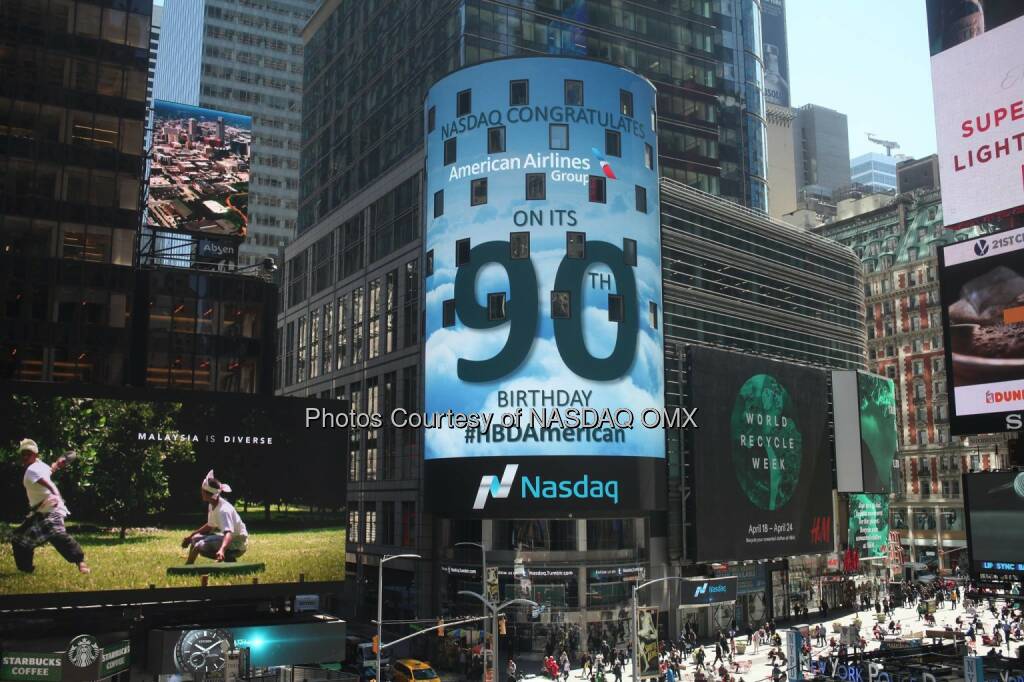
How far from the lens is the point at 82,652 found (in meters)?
39.1

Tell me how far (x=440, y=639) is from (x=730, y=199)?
50112 millimetres

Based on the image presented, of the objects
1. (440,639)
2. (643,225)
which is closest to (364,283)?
(643,225)

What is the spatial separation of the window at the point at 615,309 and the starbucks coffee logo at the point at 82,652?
3588 cm

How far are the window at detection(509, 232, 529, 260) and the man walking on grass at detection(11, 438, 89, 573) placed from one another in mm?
29944

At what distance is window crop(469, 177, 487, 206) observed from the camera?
211ft

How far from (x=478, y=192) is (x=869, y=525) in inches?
1928

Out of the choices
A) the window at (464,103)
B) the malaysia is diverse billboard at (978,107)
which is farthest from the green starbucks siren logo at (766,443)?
the malaysia is diverse billboard at (978,107)

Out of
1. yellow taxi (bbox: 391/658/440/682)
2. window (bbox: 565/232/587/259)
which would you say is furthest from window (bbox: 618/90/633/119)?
yellow taxi (bbox: 391/658/440/682)

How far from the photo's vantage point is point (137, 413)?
47.9m

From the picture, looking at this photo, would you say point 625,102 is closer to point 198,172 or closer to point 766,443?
point 766,443

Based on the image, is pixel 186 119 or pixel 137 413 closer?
pixel 137 413

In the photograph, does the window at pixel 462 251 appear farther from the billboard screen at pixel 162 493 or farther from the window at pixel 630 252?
the billboard screen at pixel 162 493

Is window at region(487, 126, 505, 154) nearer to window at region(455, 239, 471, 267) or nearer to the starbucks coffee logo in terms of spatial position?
window at region(455, 239, 471, 267)

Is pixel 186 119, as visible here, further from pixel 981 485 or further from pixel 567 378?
pixel 981 485
